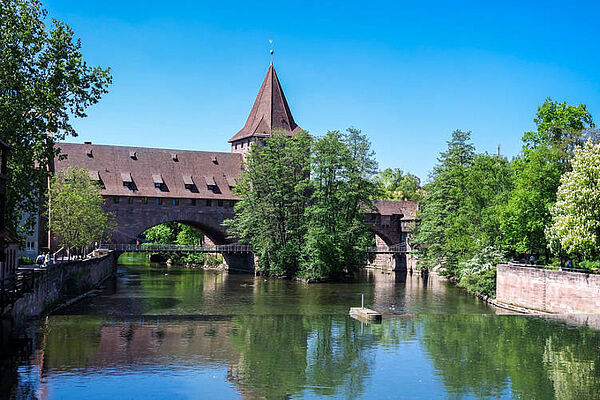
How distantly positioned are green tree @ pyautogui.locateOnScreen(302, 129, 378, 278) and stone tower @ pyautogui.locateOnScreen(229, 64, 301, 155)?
1736 cm

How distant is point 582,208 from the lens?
103 ft

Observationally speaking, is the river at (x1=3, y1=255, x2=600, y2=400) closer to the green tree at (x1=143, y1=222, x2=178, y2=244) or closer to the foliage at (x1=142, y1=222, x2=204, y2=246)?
the foliage at (x1=142, y1=222, x2=204, y2=246)

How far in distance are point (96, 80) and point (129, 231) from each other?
3847cm

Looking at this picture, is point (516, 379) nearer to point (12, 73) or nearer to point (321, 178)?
point (12, 73)

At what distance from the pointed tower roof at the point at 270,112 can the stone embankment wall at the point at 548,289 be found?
38.8m

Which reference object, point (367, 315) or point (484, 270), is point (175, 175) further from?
point (367, 315)

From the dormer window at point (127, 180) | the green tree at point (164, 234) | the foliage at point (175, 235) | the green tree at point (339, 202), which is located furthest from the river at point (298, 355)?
the green tree at point (164, 234)

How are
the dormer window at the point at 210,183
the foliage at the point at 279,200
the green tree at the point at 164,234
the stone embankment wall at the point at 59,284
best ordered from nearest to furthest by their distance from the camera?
the stone embankment wall at the point at 59,284
the foliage at the point at 279,200
the dormer window at the point at 210,183
the green tree at the point at 164,234

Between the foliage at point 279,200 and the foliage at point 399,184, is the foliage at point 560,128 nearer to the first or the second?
the foliage at point 279,200

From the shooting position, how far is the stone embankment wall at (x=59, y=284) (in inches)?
1044

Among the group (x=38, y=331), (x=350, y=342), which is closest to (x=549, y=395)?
(x=350, y=342)

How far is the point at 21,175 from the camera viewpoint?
26.8 m

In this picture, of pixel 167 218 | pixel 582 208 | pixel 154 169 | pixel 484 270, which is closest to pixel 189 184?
pixel 154 169

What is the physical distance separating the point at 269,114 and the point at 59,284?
42889mm
